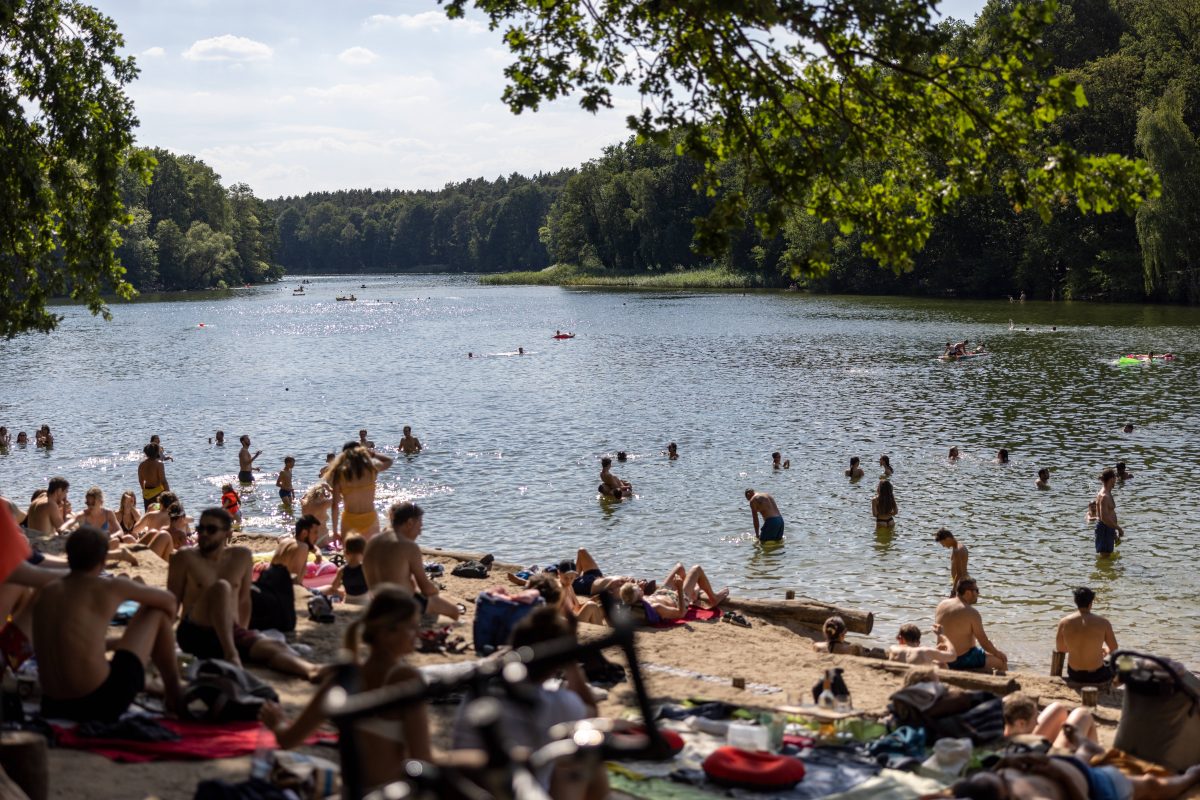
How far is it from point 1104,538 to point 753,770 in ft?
42.0

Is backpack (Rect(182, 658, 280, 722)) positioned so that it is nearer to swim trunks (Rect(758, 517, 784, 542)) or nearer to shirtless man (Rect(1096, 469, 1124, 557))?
swim trunks (Rect(758, 517, 784, 542))

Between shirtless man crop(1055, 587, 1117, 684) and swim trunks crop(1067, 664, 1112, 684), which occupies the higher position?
shirtless man crop(1055, 587, 1117, 684)

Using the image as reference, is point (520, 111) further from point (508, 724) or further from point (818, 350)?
point (818, 350)

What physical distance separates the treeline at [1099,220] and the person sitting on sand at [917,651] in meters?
40.8

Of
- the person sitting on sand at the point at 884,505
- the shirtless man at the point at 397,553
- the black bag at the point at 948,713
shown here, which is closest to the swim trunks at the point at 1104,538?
the person sitting on sand at the point at 884,505

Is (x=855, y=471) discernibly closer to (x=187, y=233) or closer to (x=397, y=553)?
(x=397, y=553)

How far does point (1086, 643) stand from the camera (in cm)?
1188

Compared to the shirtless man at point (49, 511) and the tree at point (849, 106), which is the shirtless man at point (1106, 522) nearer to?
the tree at point (849, 106)

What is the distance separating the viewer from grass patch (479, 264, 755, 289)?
361ft

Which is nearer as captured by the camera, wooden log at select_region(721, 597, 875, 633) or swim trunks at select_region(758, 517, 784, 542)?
wooden log at select_region(721, 597, 875, 633)

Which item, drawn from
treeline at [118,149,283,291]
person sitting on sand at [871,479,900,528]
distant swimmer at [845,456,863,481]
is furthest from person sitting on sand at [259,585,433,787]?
treeline at [118,149,283,291]

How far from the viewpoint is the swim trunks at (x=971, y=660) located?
12367 mm

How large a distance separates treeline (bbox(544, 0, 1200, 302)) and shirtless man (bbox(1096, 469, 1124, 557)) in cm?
3445

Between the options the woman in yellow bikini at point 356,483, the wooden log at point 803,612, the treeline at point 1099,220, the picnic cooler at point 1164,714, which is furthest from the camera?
the treeline at point 1099,220
